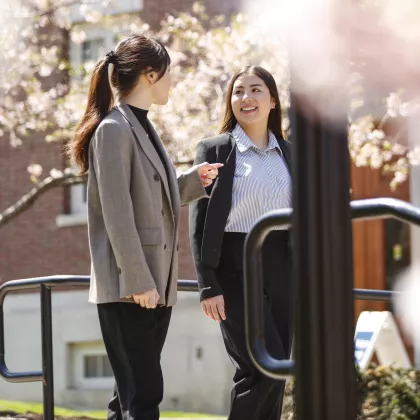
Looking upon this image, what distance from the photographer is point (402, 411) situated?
7008mm

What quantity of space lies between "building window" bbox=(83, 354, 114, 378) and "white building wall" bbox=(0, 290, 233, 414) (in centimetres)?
6

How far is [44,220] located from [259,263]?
11.9m

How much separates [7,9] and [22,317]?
4.17 m

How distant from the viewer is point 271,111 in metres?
4.89

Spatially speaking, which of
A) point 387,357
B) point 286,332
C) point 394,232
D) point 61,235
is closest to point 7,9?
point 61,235

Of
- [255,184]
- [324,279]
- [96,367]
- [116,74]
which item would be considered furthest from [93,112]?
[96,367]

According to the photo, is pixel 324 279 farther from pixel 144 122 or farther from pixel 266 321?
pixel 266 321

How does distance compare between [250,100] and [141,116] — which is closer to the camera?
[141,116]

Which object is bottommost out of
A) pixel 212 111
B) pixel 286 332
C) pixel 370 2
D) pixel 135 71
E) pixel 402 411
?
pixel 402 411

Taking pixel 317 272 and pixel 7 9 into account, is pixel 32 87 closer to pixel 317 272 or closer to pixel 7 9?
pixel 7 9

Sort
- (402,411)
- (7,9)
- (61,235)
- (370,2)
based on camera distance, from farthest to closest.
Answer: (61,235) < (7,9) < (370,2) < (402,411)

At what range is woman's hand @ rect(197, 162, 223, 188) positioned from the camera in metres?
4.36

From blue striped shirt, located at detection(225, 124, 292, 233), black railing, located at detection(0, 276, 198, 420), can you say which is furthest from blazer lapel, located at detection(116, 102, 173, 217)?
black railing, located at detection(0, 276, 198, 420)

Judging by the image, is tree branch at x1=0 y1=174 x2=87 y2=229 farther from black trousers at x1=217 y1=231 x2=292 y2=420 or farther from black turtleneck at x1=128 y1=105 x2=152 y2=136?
black turtleneck at x1=128 y1=105 x2=152 y2=136
